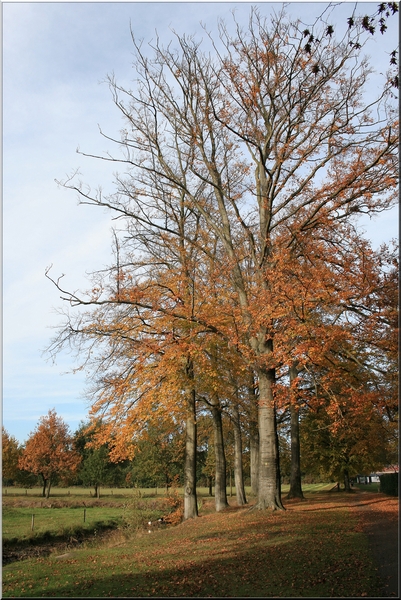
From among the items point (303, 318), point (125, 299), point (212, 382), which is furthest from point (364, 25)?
point (212, 382)

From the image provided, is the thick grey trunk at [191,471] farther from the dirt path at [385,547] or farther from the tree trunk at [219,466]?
the dirt path at [385,547]

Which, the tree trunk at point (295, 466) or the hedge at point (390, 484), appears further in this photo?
the hedge at point (390, 484)

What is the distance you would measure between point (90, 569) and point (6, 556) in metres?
10.7

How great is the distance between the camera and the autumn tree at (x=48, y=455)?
140 ft

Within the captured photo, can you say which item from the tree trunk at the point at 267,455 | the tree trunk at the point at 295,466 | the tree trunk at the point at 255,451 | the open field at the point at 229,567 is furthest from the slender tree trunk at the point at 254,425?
the open field at the point at 229,567

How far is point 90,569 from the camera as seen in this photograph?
34.4 feet

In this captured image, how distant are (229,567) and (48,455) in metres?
37.7

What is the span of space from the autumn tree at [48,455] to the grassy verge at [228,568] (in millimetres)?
31535

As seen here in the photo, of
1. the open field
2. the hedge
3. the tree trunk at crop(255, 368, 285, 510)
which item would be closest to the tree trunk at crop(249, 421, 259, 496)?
the hedge

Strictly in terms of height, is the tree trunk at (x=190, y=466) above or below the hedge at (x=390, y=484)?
above

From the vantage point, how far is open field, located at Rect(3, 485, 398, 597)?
792cm

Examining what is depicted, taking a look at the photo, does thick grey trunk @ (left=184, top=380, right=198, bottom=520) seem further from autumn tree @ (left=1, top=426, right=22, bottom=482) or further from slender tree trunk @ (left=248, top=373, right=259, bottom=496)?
autumn tree @ (left=1, top=426, right=22, bottom=482)

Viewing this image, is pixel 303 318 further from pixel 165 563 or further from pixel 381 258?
pixel 165 563

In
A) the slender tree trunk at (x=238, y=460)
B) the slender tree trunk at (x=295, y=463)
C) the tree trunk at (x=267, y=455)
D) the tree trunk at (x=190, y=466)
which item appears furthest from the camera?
the slender tree trunk at (x=295, y=463)
